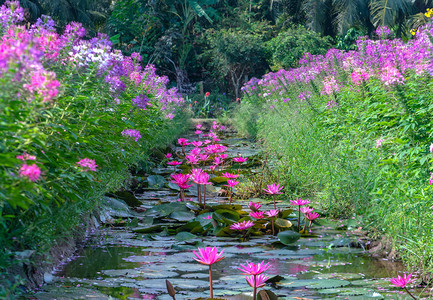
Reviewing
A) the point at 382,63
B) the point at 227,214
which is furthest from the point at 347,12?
the point at 227,214

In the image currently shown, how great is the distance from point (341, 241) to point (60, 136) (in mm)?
2087

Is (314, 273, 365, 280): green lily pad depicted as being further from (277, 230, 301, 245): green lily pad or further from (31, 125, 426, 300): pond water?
(277, 230, 301, 245): green lily pad

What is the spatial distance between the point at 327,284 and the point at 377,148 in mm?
1405

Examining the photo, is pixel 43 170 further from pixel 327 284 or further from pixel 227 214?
pixel 227 214

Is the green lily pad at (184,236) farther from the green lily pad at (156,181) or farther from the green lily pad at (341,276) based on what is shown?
the green lily pad at (156,181)

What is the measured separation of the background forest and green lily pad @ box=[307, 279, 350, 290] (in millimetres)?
17639

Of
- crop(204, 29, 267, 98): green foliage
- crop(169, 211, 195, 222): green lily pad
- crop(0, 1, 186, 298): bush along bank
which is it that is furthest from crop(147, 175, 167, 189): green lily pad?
crop(204, 29, 267, 98): green foliage

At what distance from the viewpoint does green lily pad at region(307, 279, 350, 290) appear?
2424 mm

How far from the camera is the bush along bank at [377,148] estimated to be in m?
2.93

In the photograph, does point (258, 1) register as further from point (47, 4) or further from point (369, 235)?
point (369, 235)

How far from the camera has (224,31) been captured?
68.5ft

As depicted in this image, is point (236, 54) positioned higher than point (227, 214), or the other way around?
point (236, 54)

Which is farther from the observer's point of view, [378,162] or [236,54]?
[236,54]

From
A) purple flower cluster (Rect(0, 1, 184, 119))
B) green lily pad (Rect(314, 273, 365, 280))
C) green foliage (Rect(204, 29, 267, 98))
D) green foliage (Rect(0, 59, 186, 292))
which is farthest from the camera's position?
green foliage (Rect(204, 29, 267, 98))
